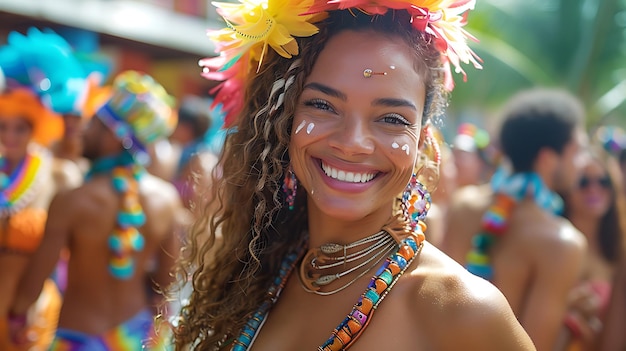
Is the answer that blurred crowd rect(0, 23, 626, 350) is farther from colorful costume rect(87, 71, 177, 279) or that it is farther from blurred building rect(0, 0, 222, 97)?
blurred building rect(0, 0, 222, 97)

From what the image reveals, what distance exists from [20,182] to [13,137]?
13.7 inches

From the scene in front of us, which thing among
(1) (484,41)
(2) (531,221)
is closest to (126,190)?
(2) (531,221)

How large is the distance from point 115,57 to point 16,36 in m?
7.83

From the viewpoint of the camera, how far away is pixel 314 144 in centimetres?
197

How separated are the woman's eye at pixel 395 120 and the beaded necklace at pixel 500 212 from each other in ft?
6.46

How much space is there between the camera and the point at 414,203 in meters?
2.07

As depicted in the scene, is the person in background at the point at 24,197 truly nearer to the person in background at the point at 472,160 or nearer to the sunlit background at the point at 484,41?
the sunlit background at the point at 484,41

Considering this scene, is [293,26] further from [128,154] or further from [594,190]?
[594,190]

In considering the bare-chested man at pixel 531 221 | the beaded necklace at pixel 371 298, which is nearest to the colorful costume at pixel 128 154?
the bare-chested man at pixel 531 221

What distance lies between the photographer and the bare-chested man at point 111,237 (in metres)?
3.96

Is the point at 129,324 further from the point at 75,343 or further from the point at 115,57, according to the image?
the point at 115,57

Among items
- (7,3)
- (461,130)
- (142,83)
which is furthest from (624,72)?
(142,83)

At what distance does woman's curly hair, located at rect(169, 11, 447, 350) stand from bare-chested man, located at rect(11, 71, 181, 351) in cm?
169

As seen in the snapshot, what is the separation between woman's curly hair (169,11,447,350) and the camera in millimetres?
2035
